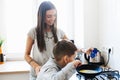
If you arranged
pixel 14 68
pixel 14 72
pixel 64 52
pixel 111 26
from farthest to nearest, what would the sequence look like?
pixel 14 68 → pixel 14 72 → pixel 111 26 → pixel 64 52

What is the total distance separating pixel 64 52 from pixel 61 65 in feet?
0.36

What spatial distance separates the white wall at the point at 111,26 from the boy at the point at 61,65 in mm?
828

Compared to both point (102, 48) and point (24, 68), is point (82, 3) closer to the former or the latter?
point (102, 48)

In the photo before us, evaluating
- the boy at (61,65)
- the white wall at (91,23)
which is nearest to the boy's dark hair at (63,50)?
the boy at (61,65)

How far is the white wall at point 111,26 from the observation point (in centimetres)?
200

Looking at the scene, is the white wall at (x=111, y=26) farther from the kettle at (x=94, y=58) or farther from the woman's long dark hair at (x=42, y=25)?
the woman's long dark hair at (x=42, y=25)

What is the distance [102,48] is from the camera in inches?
94.0

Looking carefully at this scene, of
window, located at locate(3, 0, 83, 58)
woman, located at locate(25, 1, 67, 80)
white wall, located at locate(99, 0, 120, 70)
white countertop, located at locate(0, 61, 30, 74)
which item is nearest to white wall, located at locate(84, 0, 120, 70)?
white wall, located at locate(99, 0, 120, 70)

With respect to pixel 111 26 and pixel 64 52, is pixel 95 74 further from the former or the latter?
pixel 111 26

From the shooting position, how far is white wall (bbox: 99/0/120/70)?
2.00 m

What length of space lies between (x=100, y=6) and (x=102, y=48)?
50 centimetres

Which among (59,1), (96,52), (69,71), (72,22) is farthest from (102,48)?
(69,71)

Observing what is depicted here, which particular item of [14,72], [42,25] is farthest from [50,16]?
[14,72]

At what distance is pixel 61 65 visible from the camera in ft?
4.47
